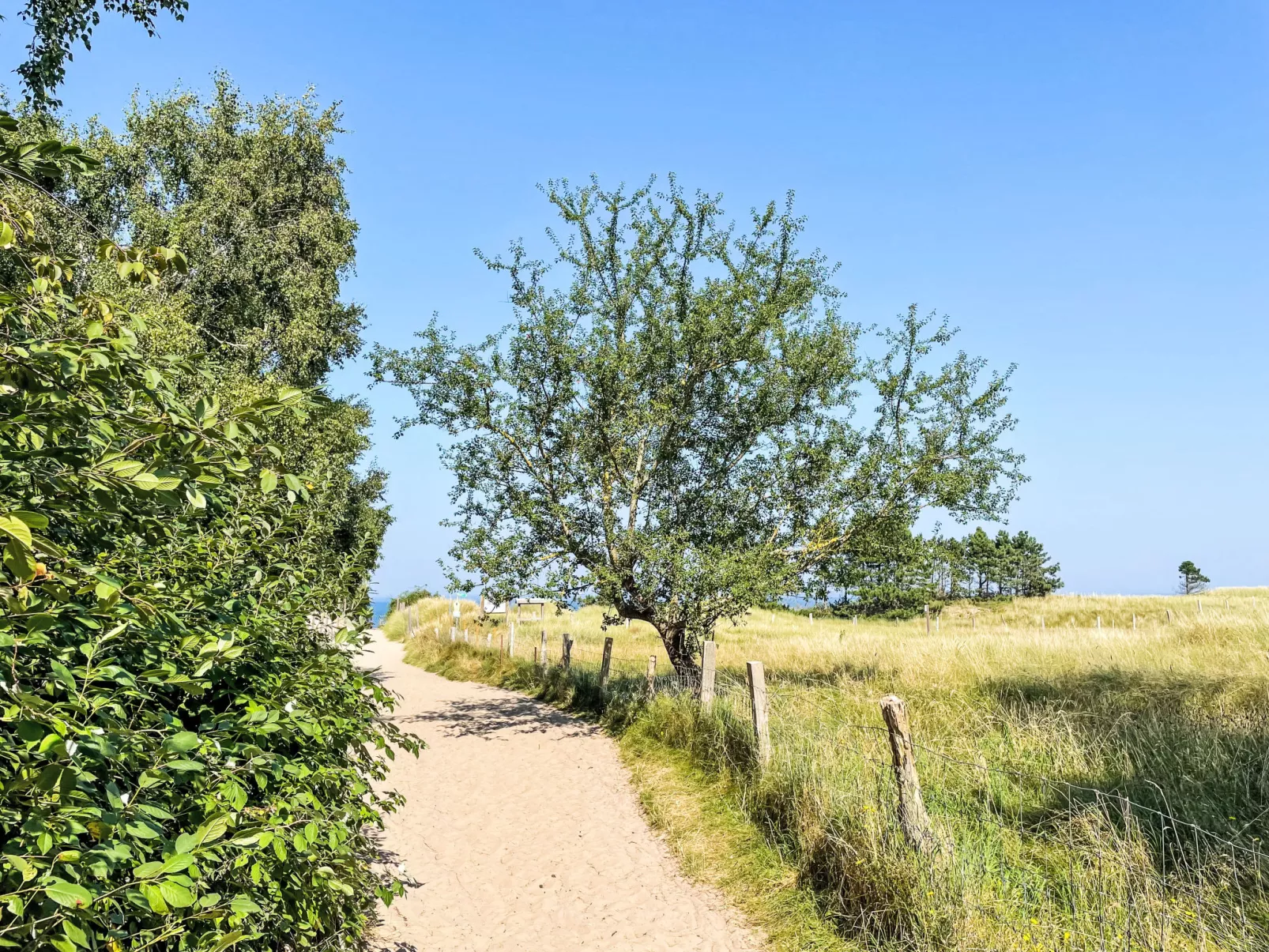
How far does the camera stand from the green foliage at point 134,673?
188 centimetres

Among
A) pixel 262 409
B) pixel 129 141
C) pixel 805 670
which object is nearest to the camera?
pixel 262 409

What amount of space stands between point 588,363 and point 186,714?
31.5 ft

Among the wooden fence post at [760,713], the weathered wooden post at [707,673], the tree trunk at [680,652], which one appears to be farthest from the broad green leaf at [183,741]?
the tree trunk at [680,652]

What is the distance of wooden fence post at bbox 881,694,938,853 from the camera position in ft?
19.0

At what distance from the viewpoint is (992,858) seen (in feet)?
18.9

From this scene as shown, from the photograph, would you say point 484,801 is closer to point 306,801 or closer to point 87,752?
point 306,801

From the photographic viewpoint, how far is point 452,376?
1308 cm

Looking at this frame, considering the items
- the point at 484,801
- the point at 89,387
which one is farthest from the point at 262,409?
the point at 484,801

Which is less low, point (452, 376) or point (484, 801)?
point (452, 376)

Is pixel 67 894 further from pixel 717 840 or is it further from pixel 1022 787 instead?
pixel 1022 787

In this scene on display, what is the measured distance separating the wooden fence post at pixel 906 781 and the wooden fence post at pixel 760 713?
247 cm

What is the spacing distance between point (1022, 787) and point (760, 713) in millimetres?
2879

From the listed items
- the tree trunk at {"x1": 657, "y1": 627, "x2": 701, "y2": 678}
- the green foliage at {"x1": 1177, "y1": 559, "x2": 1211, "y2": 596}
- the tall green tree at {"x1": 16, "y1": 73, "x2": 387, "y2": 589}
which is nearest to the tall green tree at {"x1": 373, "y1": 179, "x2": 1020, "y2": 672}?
the tree trunk at {"x1": 657, "y1": 627, "x2": 701, "y2": 678}

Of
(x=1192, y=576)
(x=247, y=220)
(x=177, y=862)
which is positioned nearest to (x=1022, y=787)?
(x=177, y=862)
